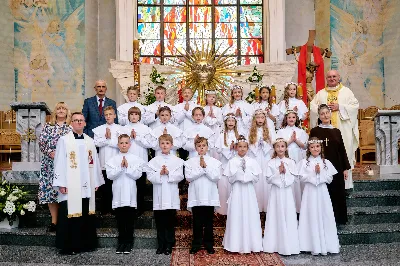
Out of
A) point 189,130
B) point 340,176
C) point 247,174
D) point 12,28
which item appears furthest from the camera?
point 12,28

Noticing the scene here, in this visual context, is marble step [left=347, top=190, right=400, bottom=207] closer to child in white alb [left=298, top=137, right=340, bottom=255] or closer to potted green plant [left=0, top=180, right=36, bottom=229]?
child in white alb [left=298, top=137, right=340, bottom=255]

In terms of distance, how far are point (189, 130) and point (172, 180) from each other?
1.63 metres

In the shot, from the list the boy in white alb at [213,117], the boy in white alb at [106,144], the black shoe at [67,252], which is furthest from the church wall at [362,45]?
the black shoe at [67,252]

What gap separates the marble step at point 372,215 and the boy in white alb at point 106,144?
3590mm

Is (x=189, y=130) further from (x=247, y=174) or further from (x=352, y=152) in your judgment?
(x=352, y=152)

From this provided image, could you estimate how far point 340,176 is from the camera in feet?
22.2

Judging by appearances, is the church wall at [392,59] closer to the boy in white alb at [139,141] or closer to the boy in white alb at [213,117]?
the boy in white alb at [213,117]

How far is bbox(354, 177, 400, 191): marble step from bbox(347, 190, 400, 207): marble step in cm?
19

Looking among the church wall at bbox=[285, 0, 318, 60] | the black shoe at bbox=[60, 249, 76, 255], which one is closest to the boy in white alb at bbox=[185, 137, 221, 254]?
the black shoe at bbox=[60, 249, 76, 255]

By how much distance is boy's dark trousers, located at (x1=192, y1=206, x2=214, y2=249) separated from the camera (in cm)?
610

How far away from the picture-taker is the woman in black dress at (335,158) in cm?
672

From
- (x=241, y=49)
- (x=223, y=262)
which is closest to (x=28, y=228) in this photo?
(x=223, y=262)

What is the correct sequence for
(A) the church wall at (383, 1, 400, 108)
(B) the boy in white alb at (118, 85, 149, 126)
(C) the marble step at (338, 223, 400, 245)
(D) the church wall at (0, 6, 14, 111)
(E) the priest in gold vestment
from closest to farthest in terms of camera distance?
(C) the marble step at (338, 223, 400, 245)
(B) the boy in white alb at (118, 85, 149, 126)
(E) the priest in gold vestment
(D) the church wall at (0, 6, 14, 111)
(A) the church wall at (383, 1, 400, 108)

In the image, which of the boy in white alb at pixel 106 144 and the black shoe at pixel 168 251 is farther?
the boy in white alb at pixel 106 144
